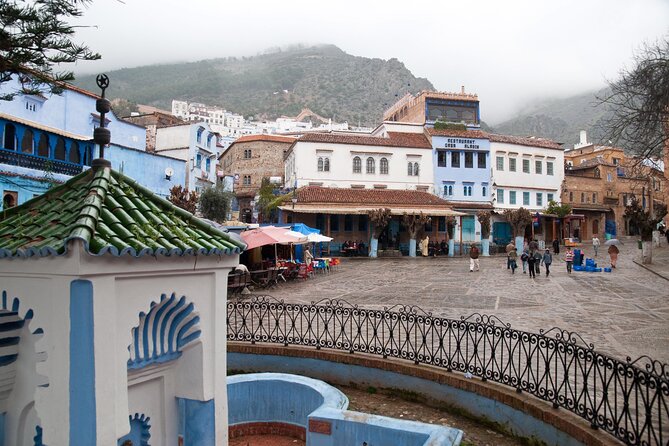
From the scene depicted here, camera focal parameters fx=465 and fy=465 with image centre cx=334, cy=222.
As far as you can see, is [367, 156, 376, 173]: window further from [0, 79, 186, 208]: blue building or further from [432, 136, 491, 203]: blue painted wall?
[0, 79, 186, 208]: blue building

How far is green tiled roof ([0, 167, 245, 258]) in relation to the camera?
3.16 m

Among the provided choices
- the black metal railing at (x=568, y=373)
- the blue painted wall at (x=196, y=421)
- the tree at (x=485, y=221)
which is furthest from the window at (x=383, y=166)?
the blue painted wall at (x=196, y=421)

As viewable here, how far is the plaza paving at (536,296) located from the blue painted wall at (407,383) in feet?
11.0

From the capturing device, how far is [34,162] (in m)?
22.0

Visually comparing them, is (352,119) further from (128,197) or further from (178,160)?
(128,197)

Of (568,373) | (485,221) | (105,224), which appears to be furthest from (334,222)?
(105,224)

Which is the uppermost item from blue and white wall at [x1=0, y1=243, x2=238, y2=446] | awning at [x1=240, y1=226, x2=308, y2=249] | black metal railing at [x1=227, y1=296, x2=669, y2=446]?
awning at [x1=240, y1=226, x2=308, y2=249]

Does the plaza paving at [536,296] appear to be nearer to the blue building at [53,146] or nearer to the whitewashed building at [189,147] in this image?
the blue building at [53,146]

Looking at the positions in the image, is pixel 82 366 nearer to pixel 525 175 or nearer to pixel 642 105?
pixel 642 105

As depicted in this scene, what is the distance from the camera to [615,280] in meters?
20.0

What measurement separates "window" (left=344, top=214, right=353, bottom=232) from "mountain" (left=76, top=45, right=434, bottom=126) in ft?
284

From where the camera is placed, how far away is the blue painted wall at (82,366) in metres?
3.11

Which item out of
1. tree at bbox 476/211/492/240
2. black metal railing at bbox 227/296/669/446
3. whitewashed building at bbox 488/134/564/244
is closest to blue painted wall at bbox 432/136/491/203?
whitewashed building at bbox 488/134/564/244

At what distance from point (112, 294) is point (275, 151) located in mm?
52812
